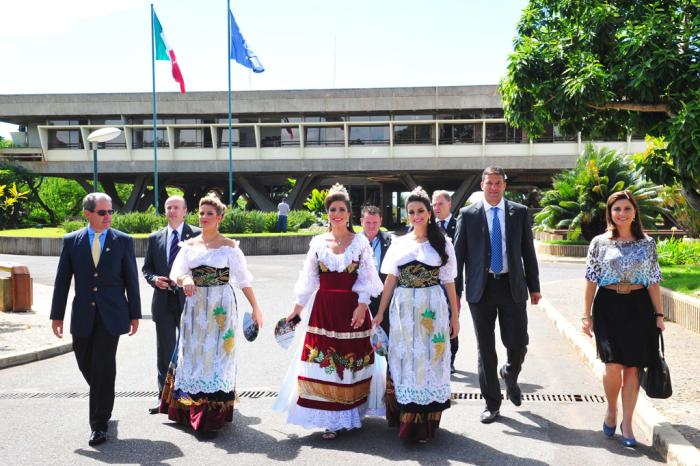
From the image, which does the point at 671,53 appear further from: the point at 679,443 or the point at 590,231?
the point at 590,231

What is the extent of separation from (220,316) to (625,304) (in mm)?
3367

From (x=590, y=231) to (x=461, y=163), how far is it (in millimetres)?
15729

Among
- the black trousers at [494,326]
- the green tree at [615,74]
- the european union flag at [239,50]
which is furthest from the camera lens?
the european union flag at [239,50]

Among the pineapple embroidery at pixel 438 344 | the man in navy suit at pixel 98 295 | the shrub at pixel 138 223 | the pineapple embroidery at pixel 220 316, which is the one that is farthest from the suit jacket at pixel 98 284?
the shrub at pixel 138 223

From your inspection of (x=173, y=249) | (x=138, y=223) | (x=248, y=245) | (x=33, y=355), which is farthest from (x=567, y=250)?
(x=173, y=249)

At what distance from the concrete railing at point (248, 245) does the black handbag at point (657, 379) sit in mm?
22298

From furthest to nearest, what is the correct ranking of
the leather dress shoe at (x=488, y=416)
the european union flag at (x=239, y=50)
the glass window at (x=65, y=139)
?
1. the glass window at (x=65, y=139)
2. the european union flag at (x=239, y=50)
3. the leather dress shoe at (x=488, y=416)

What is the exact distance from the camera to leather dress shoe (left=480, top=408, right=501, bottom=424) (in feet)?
19.9

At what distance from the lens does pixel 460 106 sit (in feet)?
139

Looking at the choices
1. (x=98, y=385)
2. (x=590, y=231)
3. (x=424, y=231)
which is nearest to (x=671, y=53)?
(x=424, y=231)

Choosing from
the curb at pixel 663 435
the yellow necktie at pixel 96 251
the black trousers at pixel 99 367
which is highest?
the yellow necktie at pixel 96 251

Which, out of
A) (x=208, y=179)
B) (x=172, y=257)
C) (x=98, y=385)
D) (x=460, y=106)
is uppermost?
(x=460, y=106)

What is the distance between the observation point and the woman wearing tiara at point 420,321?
5523 millimetres

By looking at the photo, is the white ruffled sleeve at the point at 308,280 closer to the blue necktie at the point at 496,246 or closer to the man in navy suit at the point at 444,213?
the blue necktie at the point at 496,246
